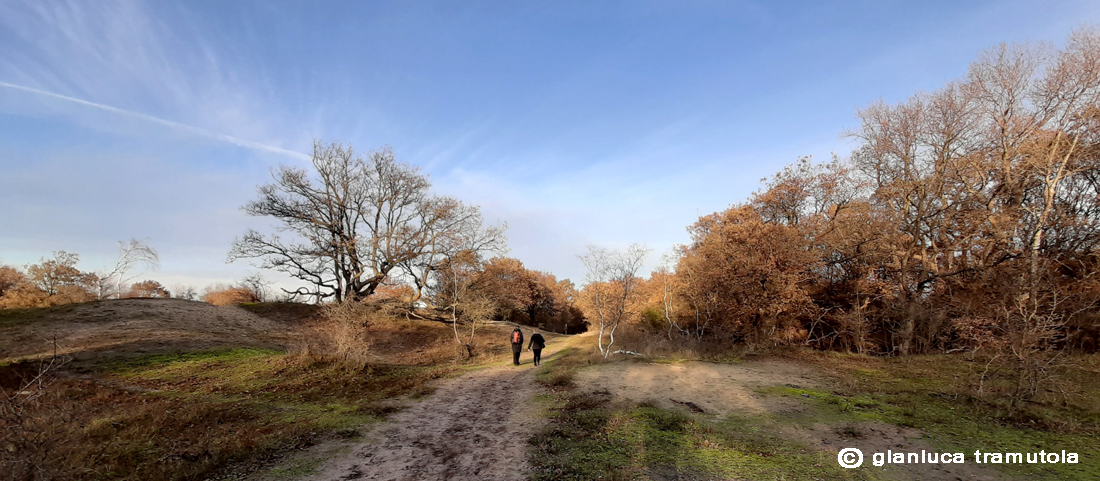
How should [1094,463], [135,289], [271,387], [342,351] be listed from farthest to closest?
[135,289]
[342,351]
[271,387]
[1094,463]

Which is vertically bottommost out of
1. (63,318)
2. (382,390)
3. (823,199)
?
(382,390)

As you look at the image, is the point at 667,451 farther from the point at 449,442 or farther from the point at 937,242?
the point at 937,242

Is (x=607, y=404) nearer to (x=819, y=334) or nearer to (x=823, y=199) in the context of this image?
(x=819, y=334)

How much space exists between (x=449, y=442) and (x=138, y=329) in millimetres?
18147

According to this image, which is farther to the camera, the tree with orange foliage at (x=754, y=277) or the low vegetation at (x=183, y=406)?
the tree with orange foliage at (x=754, y=277)

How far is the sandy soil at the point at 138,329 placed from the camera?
1418 cm

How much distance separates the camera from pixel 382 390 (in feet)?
35.7

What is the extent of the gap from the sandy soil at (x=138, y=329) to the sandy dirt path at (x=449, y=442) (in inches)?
435

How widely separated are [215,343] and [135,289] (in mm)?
Answer: 44665

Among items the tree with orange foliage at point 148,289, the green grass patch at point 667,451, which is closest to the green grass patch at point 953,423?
the green grass patch at point 667,451

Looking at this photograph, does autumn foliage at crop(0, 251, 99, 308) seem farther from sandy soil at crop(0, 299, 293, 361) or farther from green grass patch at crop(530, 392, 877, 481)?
green grass patch at crop(530, 392, 877, 481)

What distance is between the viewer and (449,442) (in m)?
6.89

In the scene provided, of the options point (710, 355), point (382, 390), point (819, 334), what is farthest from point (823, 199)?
point (382, 390)

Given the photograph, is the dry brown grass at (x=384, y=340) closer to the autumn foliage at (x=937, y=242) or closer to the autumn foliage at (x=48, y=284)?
the autumn foliage at (x=937, y=242)
